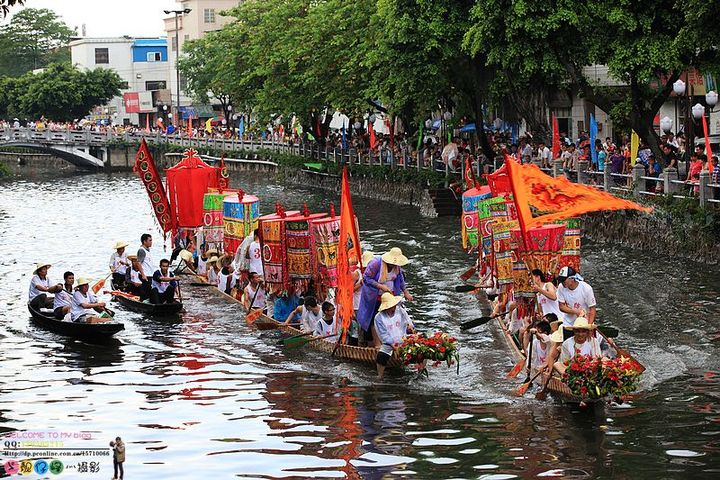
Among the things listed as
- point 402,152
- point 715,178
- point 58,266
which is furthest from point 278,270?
point 402,152

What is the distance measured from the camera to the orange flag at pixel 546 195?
65.7 ft

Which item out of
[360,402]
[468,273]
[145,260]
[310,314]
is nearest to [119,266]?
[145,260]

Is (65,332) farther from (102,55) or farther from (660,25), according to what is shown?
(102,55)

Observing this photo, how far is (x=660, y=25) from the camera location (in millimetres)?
36031

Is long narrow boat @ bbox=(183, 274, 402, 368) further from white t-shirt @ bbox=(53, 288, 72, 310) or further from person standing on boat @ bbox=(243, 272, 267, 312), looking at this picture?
white t-shirt @ bbox=(53, 288, 72, 310)

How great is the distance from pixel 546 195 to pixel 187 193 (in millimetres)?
17156

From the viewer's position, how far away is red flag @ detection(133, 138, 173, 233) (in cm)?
3578

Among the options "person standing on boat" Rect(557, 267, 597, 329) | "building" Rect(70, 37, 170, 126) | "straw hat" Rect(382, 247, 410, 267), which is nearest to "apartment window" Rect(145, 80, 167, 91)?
"building" Rect(70, 37, 170, 126)

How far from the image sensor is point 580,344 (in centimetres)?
1812

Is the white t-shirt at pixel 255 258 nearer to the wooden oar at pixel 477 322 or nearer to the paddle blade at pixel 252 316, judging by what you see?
the paddle blade at pixel 252 316

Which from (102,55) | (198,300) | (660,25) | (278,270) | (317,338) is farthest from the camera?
(102,55)

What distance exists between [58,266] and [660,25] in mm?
17504

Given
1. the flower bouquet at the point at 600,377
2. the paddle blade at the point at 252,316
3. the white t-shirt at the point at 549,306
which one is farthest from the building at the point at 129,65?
the flower bouquet at the point at 600,377

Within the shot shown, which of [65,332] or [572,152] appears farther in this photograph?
[572,152]
